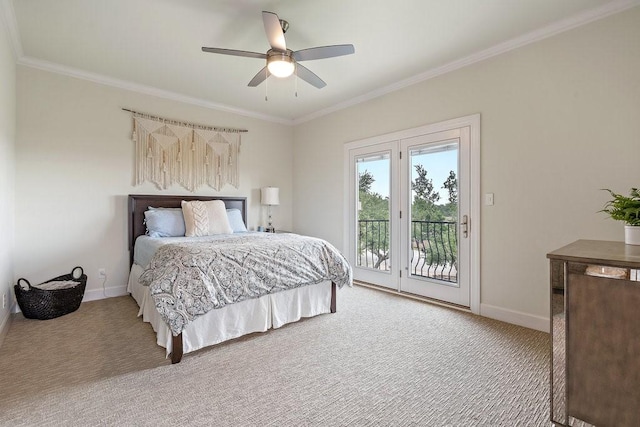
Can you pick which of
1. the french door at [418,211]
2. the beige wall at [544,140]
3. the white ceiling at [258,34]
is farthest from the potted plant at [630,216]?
the white ceiling at [258,34]

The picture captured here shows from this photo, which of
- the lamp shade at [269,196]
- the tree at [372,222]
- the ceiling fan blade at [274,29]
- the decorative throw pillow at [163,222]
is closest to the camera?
the ceiling fan blade at [274,29]

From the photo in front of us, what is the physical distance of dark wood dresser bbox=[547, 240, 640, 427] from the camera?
1353 millimetres

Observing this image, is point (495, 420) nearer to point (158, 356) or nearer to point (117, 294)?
point (158, 356)

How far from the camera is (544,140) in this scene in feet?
8.82

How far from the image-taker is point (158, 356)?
2246 millimetres

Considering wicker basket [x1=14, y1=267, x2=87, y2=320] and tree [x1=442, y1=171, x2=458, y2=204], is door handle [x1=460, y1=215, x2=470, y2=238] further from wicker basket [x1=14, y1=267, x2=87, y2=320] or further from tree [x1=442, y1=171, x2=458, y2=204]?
wicker basket [x1=14, y1=267, x2=87, y2=320]

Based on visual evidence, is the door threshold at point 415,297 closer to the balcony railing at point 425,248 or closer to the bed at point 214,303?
the balcony railing at point 425,248

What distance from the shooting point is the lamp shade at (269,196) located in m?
4.91

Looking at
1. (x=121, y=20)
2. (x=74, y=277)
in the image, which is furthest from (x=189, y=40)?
(x=74, y=277)

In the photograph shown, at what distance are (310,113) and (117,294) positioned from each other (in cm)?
382

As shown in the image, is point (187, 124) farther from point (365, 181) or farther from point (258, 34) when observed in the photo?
point (365, 181)

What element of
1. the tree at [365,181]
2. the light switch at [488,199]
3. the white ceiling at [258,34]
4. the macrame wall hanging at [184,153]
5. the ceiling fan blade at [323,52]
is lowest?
the light switch at [488,199]

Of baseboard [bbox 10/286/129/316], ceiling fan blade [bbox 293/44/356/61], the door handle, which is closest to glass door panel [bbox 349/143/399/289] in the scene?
the door handle

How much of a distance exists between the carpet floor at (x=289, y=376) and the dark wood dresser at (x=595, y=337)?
9.2 inches
